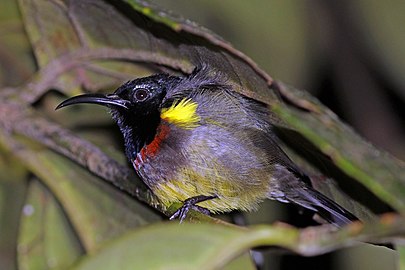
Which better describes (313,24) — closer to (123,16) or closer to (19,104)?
(123,16)

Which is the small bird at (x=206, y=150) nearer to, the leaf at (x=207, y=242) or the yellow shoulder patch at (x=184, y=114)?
the yellow shoulder patch at (x=184, y=114)

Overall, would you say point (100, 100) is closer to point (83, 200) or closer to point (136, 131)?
point (136, 131)

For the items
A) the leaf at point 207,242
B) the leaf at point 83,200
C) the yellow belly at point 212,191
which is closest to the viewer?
the leaf at point 207,242

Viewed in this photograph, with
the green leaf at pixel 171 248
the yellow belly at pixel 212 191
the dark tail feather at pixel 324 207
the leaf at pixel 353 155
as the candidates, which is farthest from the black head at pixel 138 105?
the green leaf at pixel 171 248

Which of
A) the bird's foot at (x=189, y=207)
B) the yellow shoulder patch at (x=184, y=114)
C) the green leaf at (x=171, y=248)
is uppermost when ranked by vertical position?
the green leaf at (x=171, y=248)

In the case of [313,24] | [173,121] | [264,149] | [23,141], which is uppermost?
[313,24]

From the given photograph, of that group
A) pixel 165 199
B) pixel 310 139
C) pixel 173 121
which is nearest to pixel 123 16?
pixel 173 121

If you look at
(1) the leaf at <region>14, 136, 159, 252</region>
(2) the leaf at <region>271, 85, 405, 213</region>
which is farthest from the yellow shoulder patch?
(2) the leaf at <region>271, 85, 405, 213</region>
